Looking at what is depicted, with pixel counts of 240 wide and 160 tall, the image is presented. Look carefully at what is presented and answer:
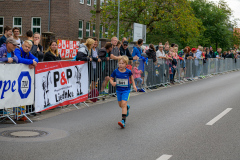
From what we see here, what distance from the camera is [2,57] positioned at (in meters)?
9.80

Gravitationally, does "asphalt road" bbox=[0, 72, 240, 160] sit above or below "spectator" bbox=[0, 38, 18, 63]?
below

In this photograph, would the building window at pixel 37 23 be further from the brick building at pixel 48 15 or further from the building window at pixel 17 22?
the building window at pixel 17 22

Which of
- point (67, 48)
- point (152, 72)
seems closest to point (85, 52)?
point (152, 72)

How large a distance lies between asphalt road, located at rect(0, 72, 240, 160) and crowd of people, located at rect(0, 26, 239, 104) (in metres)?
1.48

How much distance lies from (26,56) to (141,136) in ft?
12.8

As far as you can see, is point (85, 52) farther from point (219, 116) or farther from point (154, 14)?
point (154, 14)

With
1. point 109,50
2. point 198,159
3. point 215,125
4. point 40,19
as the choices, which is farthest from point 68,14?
point 198,159

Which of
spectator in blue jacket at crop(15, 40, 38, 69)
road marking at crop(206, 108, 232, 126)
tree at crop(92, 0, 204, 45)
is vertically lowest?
road marking at crop(206, 108, 232, 126)

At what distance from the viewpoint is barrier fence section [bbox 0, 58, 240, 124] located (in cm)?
953

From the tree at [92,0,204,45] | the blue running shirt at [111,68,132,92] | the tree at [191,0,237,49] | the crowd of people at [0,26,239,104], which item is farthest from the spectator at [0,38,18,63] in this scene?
the tree at [191,0,237,49]

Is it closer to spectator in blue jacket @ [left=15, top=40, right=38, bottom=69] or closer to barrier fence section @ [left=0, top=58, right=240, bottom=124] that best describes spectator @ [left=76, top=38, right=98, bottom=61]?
barrier fence section @ [left=0, top=58, right=240, bottom=124]

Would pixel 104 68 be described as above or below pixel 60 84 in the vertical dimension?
above

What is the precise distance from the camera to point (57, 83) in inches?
444

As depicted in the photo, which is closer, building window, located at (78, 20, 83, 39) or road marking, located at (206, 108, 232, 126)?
road marking, located at (206, 108, 232, 126)
